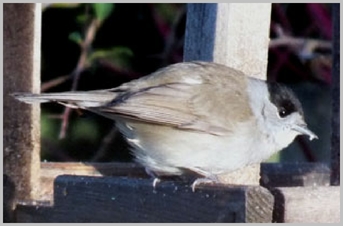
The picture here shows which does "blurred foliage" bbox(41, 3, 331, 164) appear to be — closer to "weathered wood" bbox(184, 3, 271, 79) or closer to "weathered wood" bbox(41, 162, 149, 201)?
"weathered wood" bbox(41, 162, 149, 201)

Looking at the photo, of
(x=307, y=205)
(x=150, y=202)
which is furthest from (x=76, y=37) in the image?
(x=307, y=205)

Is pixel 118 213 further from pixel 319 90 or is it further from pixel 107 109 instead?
pixel 319 90

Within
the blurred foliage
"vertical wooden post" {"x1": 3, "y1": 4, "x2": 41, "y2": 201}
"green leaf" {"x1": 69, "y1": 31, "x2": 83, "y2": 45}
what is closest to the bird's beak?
"vertical wooden post" {"x1": 3, "y1": 4, "x2": 41, "y2": 201}

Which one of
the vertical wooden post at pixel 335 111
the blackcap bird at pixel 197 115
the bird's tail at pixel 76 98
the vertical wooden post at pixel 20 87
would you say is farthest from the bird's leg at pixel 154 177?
the vertical wooden post at pixel 335 111

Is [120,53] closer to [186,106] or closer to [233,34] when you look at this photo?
[233,34]

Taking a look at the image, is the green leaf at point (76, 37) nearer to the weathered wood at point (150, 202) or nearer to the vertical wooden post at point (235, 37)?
the vertical wooden post at point (235, 37)

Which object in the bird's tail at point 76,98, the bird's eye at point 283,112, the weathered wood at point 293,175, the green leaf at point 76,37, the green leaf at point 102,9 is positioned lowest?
the weathered wood at point 293,175
